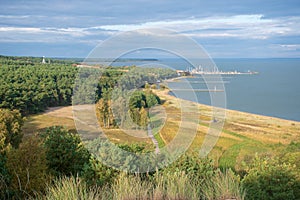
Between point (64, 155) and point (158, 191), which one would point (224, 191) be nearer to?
point (158, 191)

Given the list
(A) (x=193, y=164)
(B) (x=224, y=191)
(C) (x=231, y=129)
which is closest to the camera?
(B) (x=224, y=191)

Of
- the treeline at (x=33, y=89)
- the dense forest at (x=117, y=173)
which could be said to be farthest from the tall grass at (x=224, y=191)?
the treeline at (x=33, y=89)

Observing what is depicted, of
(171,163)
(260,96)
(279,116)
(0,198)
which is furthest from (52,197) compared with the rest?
(260,96)

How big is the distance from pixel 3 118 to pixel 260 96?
2022 inches

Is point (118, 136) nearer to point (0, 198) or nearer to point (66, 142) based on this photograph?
point (66, 142)

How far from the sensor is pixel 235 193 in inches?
168

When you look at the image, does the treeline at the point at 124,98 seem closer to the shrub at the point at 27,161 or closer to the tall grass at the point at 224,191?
the shrub at the point at 27,161

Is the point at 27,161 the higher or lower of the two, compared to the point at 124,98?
lower

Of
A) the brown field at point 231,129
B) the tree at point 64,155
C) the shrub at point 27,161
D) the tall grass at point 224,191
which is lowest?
the brown field at point 231,129

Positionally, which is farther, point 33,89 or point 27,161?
point 33,89

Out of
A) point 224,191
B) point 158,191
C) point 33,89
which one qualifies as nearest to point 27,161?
point 158,191

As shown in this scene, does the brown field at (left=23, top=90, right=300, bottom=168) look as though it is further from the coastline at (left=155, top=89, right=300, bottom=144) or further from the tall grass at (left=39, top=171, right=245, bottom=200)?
the tall grass at (left=39, top=171, right=245, bottom=200)

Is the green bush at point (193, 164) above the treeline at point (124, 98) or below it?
below

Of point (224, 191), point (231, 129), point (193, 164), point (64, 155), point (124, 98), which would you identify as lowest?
point (231, 129)
